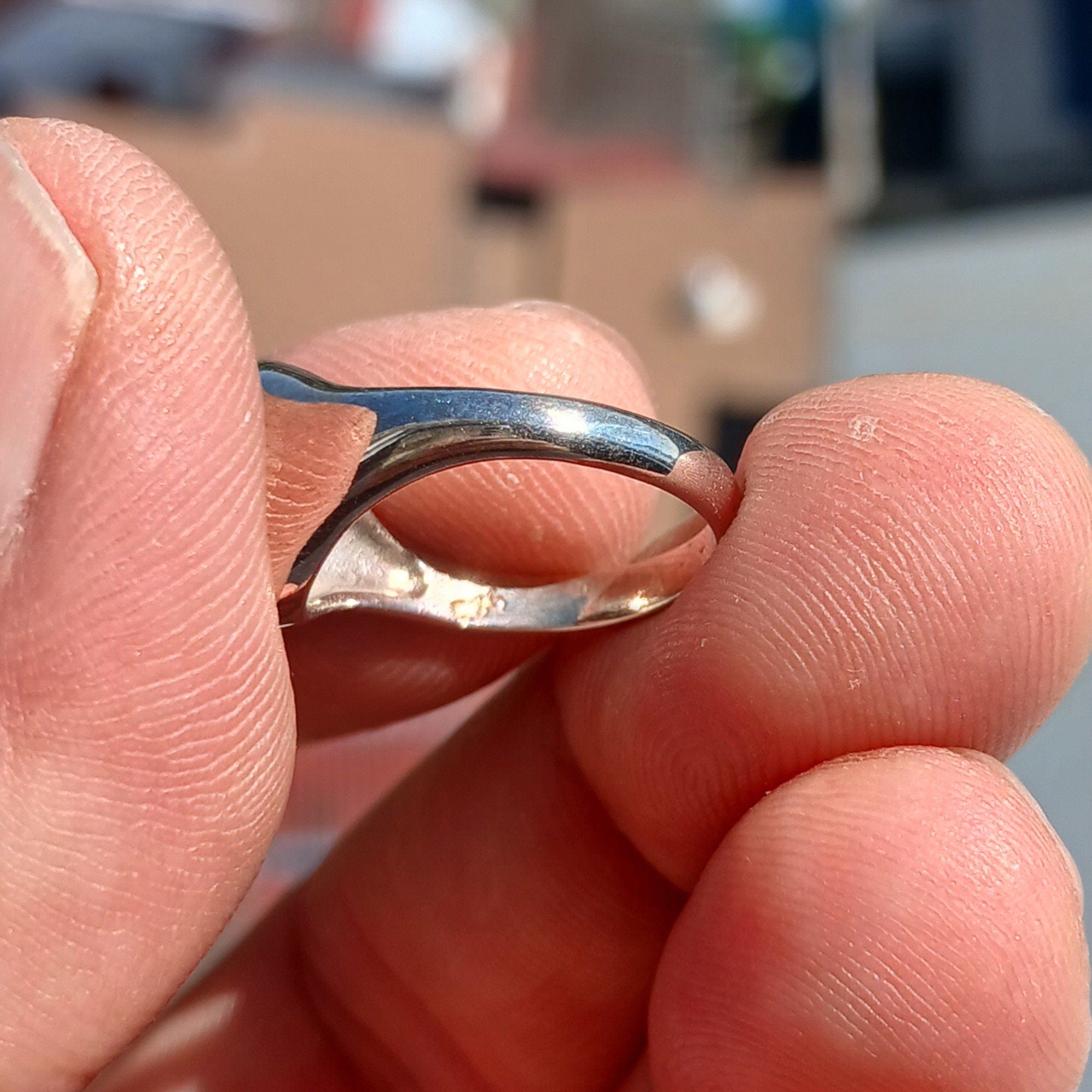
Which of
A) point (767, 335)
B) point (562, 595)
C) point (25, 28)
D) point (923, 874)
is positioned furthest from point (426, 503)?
point (25, 28)

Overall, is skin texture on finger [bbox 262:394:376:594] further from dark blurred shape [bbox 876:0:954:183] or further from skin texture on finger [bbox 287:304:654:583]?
dark blurred shape [bbox 876:0:954:183]

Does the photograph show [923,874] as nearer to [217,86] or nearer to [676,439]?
[676,439]

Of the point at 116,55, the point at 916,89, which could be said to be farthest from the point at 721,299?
the point at 116,55

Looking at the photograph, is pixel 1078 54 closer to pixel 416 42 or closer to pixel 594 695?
pixel 416 42

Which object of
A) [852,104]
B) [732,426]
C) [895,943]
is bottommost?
[732,426]

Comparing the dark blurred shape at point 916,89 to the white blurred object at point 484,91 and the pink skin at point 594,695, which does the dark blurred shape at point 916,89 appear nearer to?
the white blurred object at point 484,91

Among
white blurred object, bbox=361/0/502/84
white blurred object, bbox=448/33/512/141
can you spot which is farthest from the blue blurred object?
white blurred object, bbox=448/33/512/141
